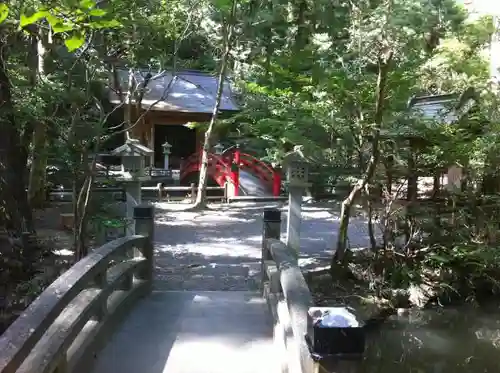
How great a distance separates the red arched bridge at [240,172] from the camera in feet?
51.6

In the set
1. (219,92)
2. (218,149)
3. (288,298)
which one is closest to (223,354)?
(288,298)

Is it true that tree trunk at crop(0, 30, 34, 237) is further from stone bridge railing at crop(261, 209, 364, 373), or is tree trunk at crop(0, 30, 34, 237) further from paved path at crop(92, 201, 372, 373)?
stone bridge railing at crop(261, 209, 364, 373)

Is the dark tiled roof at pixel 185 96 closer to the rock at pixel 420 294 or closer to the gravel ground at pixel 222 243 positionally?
the gravel ground at pixel 222 243

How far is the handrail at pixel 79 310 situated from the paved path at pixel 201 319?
0.61 feet

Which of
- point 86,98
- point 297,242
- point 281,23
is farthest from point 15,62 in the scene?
point 297,242

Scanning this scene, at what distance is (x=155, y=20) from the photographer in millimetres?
9641

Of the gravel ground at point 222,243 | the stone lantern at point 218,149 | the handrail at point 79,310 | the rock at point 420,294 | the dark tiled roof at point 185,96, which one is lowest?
the rock at point 420,294

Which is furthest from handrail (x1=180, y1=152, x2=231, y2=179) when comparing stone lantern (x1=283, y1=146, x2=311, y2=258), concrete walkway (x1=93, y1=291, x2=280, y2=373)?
concrete walkway (x1=93, y1=291, x2=280, y2=373)

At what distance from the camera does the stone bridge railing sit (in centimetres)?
196

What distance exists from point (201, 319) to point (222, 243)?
5.10 metres

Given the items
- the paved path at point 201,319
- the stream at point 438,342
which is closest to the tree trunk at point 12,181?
the paved path at point 201,319

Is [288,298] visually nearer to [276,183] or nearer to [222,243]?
[222,243]

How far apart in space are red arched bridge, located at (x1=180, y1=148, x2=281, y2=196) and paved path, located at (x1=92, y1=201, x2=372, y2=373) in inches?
240

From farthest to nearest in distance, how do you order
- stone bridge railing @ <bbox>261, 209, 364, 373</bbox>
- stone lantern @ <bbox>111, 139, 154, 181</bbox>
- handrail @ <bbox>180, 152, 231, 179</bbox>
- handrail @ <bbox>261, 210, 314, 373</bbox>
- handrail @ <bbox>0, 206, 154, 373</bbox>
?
handrail @ <bbox>180, 152, 231, 179</bbox>, stone lantern @ <bbox>111, 139, 154, 181</bbox>, handrail @ <bbox>261, 210, 314, 373</bbox>, handrail @ <bbox>0, 206, 154, 373</bbox>, stone bridge railing @ <bbox>261, 209, 364, 373</bbox>
